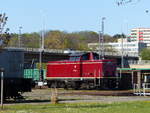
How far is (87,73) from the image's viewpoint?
169 ft

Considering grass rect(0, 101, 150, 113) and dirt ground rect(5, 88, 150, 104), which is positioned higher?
grass rect(0, 101, 150, 113)

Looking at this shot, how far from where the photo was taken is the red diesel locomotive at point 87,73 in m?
50.5

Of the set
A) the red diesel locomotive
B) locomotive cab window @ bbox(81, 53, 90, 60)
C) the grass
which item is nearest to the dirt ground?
the grass

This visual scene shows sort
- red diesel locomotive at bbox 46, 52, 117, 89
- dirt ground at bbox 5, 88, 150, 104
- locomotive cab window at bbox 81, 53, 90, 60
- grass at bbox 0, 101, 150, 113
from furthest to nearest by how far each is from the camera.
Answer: locomotive cab window at bbox 81, 53, 90, 60
red diesel locomotive at bbox 46, 52, 117, 89
dirt ground at bbox 5, 88, 150, 104
grass at bbox 0, 101, 150, 113

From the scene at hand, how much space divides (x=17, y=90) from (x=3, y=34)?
8078 millimetres

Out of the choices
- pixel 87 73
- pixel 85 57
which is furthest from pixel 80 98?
pixel 85 57

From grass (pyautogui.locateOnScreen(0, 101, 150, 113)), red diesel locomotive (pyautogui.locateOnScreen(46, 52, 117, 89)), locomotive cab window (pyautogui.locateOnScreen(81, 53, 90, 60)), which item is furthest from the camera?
locomotive cab window (pyautogui.locateOnScreen(81, 53, 90, 60))

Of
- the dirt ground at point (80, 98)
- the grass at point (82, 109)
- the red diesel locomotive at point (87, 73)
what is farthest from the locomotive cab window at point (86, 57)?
the grass at point (82, 109)

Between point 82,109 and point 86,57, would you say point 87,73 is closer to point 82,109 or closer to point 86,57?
point 86,57

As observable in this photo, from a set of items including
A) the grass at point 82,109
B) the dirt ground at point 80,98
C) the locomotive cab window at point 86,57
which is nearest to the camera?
the grass at point 82,109

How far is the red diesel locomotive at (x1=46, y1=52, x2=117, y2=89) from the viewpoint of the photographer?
50469 millimetres

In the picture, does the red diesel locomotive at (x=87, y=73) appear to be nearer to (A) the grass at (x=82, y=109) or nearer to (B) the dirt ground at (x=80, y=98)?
(B) the dirt ground at (x=80, y=98)

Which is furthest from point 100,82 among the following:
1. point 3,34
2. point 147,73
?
point 3,34

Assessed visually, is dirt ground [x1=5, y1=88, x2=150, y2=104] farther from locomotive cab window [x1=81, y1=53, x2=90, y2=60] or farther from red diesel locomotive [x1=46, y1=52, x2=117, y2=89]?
locomotive cab window [x1=81, y1=53, x2=90, y2=60]
